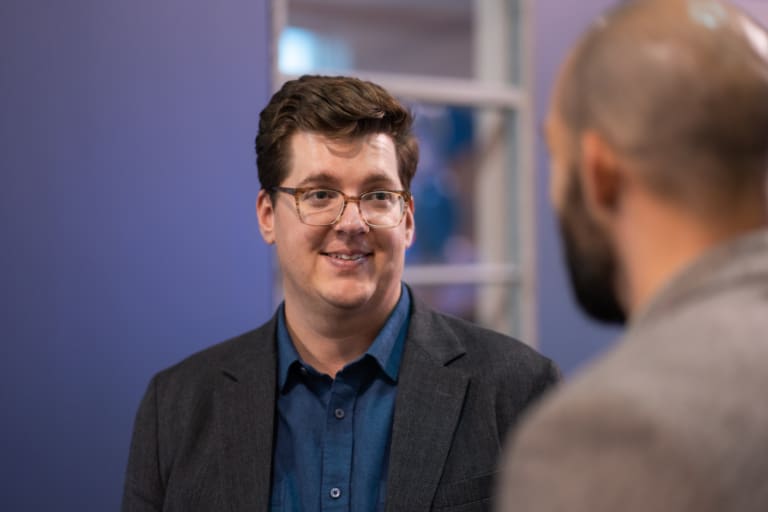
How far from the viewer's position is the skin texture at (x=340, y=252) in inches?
64.6

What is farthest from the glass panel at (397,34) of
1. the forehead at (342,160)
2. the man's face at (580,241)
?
the man's face at (580,241)

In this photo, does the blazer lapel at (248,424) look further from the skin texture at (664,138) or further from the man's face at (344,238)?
the skin texture at (664,138)

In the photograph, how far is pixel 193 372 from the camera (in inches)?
69.2

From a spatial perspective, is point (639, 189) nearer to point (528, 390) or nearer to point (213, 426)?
point (528, 390)

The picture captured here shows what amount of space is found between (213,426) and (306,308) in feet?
0.97

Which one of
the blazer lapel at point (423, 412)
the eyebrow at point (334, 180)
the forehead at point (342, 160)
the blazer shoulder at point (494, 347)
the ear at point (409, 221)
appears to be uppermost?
the forehead at point (342, 160)

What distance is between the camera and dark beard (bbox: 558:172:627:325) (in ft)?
2.91

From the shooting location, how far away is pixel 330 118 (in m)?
1.66

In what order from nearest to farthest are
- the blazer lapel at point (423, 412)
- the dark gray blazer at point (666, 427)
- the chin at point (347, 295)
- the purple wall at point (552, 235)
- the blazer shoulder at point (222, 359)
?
the dark gray blazer at point (666, 427) < the blazer lapel at point (423, 412) < the chin at point (347, 295) < the blazer shoulder at point (222, 359) < the purple wall at point (552, 235)

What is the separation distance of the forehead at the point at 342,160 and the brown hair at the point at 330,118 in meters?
0.02

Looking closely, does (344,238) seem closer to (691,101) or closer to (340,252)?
(340,252)

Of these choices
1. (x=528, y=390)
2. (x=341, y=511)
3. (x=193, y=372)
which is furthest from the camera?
(x=193, y=372)

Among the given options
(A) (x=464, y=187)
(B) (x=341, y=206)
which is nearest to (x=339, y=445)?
(B) (x=341, y=206)

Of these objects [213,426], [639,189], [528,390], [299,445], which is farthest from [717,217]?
[213,426]
